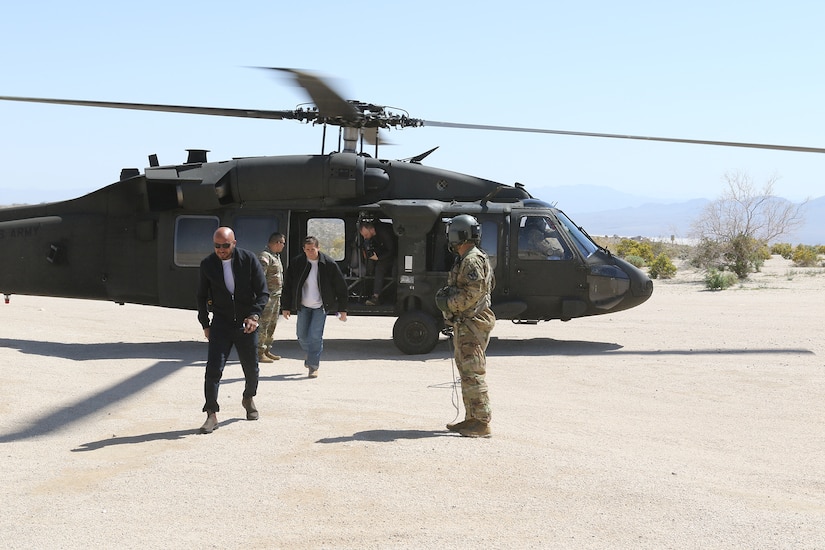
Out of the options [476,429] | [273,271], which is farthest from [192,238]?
[476,429]

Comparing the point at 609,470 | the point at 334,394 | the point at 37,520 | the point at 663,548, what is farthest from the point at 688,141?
the point at 37,520

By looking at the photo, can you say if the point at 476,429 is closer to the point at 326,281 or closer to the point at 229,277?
the point at 229,277

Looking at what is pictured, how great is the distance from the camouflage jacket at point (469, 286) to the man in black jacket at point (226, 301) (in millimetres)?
1639

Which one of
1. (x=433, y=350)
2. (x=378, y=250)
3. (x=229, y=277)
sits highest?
(x=378, y=250)

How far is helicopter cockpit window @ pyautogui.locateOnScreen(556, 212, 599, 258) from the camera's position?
41.0 ft

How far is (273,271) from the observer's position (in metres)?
11.2

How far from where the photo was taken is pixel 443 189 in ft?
41.8

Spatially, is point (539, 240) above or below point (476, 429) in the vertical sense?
above

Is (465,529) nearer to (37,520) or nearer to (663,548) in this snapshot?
(663,548)

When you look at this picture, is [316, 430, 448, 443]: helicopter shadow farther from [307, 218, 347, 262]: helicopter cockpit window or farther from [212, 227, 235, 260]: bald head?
[307, 218, 347, 262]: helicopter cockpit window

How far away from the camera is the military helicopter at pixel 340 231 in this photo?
12.3 m

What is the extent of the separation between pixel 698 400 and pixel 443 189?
516 centimetres

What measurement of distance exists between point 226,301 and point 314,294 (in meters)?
2.78

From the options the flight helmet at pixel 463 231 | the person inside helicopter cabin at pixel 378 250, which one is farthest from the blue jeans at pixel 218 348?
the person inside helicopter cabin at pixel 378 250
